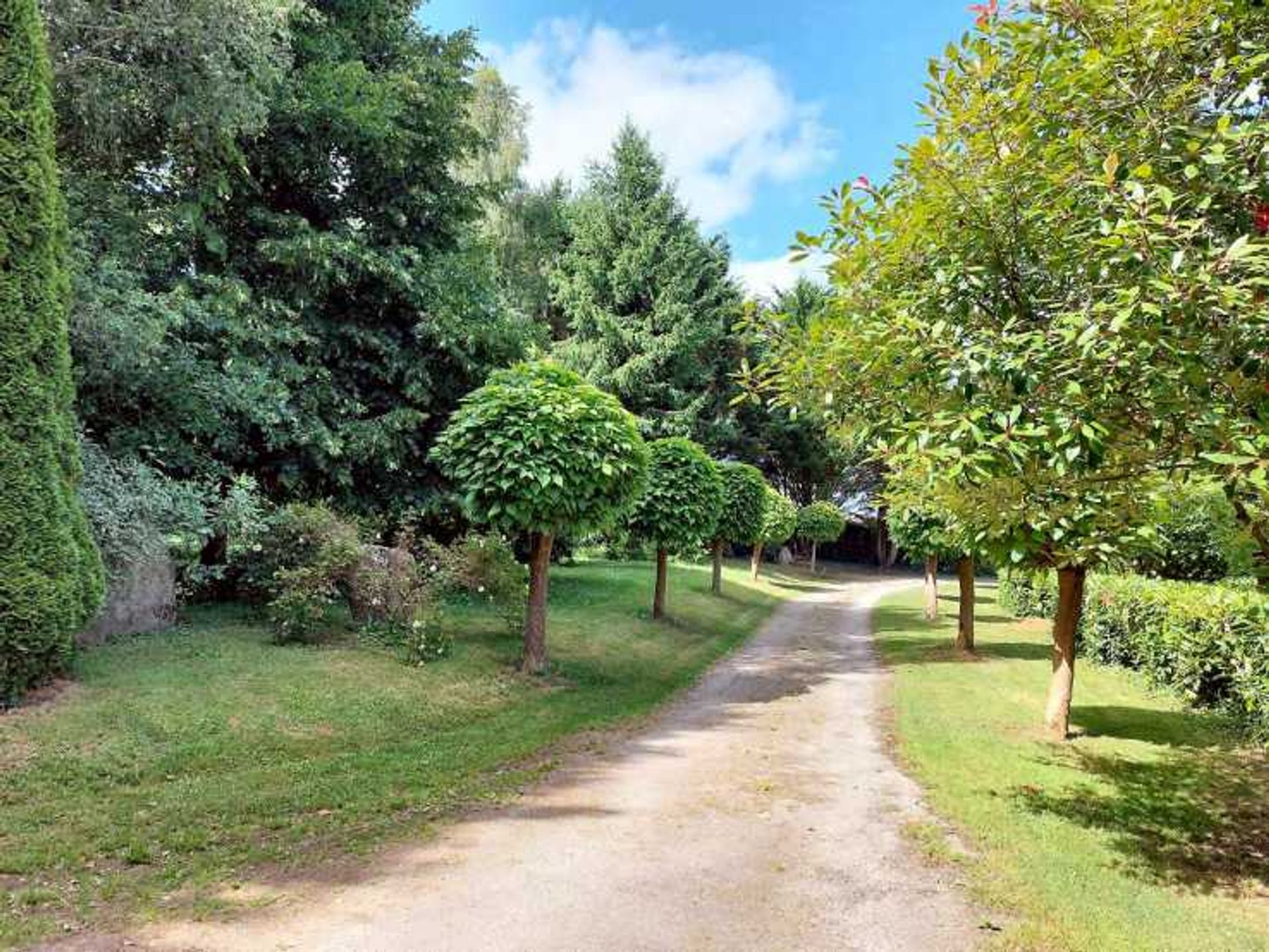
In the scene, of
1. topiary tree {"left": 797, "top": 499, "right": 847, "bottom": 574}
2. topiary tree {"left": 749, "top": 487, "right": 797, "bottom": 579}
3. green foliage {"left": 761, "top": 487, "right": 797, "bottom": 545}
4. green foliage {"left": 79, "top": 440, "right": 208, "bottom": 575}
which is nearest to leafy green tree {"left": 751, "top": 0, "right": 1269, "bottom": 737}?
green foliage {"left": 79, "top": 440, "right": 208, "bottom": 575}

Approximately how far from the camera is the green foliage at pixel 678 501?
52.5 ft

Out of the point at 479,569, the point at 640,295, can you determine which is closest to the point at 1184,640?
the point at 479,569

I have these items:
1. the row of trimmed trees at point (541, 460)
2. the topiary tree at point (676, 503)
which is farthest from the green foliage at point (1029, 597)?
the row of trimmed trees at point (541, 460)

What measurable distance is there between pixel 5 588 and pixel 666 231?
96.4 ft

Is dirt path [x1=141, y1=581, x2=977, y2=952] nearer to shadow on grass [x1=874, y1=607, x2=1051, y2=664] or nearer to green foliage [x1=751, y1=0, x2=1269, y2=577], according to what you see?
green foliage [x1=751, y1=0, x2=1269, y2=577]

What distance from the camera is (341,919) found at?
3988 mm

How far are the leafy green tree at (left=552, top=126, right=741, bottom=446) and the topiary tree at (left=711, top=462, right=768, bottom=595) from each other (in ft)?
23.3

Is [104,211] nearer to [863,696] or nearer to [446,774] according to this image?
[446,774]

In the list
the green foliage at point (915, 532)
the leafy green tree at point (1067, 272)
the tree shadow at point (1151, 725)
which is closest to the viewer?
the leafy green tree at point (1067, 272)

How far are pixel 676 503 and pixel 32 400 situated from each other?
1124 centimetres

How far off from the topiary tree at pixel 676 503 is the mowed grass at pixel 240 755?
15.2ft

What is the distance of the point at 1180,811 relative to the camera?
6.93 m

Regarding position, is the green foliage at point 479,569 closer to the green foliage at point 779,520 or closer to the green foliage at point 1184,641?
the green foliage at point 1184,641

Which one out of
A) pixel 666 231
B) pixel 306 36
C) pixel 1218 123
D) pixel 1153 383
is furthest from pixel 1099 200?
pixel 666 231
